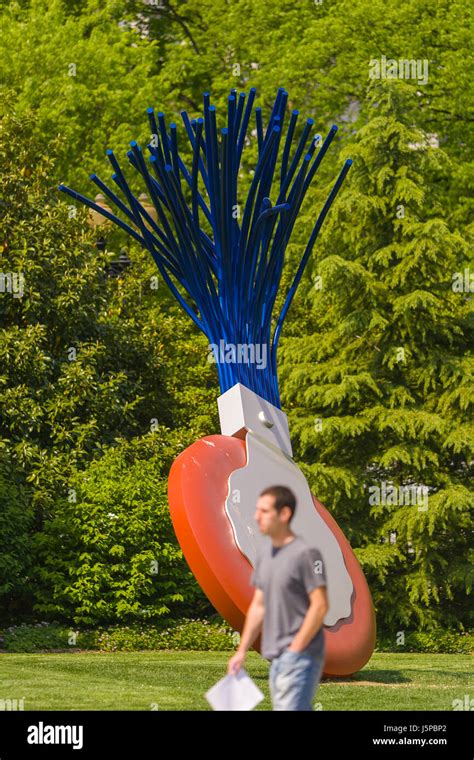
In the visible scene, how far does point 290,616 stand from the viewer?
5.41 m

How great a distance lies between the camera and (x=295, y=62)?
23562 mm

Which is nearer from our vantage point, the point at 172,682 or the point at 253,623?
the point at 253,623

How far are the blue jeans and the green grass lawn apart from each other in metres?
2.90

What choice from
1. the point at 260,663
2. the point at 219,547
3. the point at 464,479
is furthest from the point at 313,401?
the point at 219,547

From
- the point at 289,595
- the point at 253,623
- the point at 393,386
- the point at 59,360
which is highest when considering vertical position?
the point at 59,360

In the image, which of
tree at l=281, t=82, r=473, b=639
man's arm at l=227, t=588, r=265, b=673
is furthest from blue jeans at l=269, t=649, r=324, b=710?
tree at l=281, t=82, r=473, b=639

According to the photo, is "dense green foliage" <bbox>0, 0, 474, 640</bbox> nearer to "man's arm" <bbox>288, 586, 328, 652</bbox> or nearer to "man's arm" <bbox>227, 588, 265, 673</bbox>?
"man's arm" <bbox>227, 588, 265, 673</bbox>

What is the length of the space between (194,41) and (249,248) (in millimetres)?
16968

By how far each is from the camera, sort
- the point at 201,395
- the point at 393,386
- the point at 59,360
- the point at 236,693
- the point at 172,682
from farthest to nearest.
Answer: the point at 201,395 → the point at 393,386 → the point at 59,360 → the point at 172,682 → the point at 236,693

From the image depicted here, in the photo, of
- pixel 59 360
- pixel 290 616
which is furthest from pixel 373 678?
pixel 59 360

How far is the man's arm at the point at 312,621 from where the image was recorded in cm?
533

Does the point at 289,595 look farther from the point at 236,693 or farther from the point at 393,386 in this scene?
the point at 393,386

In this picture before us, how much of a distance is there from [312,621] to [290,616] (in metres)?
0.12

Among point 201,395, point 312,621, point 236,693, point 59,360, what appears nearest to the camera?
point 312,621
